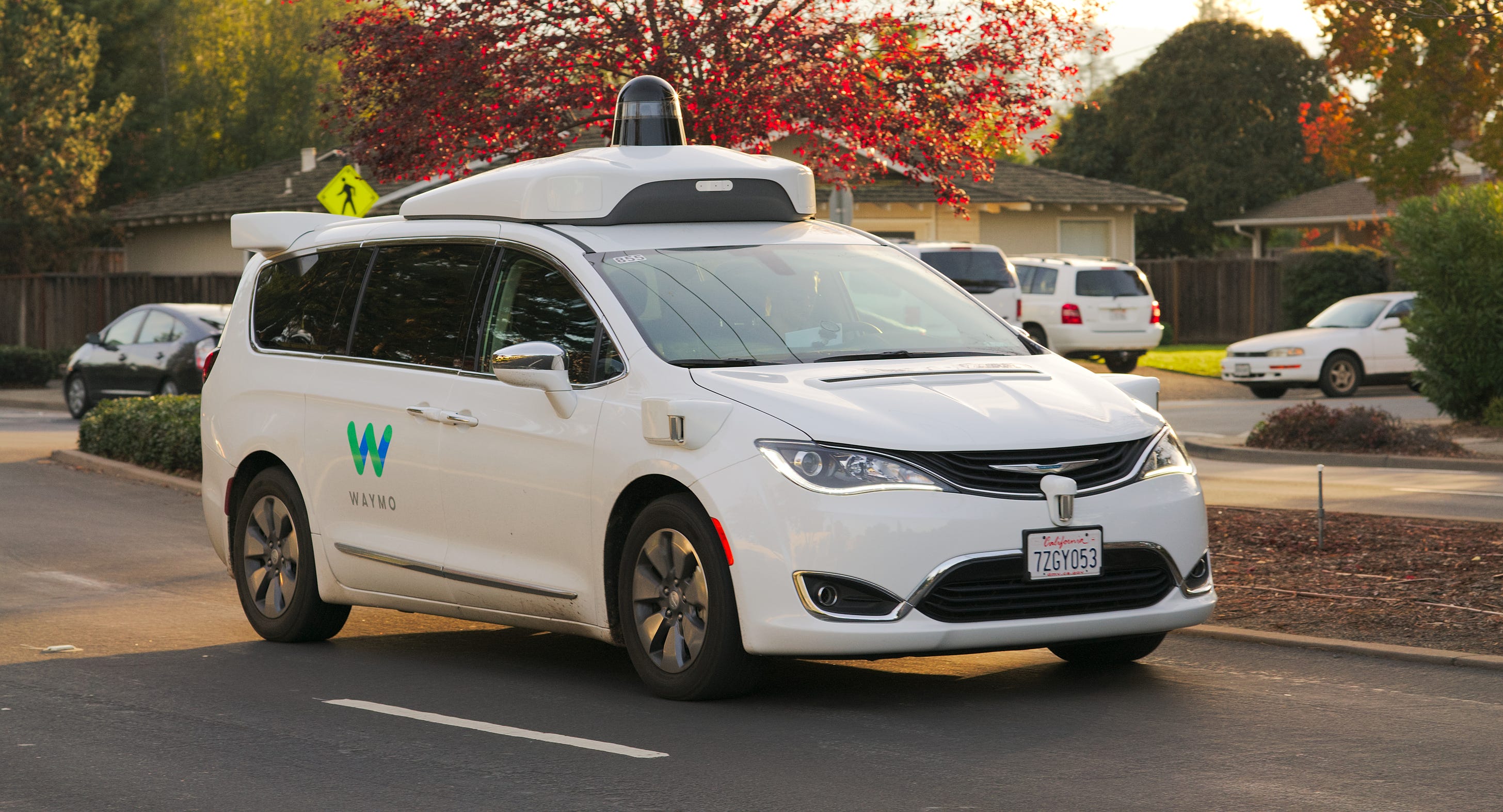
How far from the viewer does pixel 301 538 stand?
8.81 meters

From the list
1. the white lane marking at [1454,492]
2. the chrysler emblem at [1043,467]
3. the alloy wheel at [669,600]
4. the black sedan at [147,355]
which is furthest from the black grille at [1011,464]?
the black sedan at [147,355]

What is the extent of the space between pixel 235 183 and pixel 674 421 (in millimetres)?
37929

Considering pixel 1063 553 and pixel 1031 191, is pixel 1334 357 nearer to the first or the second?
pixel 1031 191

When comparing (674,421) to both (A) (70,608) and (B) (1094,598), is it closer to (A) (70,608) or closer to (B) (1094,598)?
(B) (1094,598)

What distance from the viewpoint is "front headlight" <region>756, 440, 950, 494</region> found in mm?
6574

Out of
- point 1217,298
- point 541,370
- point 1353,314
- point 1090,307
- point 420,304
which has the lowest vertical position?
point 541,370

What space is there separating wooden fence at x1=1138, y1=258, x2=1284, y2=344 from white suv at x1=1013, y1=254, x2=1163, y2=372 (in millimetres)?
11094

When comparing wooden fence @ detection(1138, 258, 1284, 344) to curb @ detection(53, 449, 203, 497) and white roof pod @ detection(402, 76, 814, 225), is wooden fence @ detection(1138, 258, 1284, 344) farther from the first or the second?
white roof pod @ detection(402, 76, 814, 225)

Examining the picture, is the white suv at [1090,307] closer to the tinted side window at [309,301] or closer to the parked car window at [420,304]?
the tinted side window at [309,301]

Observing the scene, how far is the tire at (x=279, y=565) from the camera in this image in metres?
8.77

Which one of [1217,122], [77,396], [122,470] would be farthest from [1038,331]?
[1217,122]

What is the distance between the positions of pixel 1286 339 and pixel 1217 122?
3254 cm

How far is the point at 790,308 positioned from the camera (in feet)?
25.1

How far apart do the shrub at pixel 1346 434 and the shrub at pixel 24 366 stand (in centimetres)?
2243
